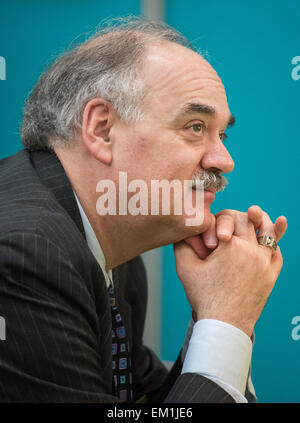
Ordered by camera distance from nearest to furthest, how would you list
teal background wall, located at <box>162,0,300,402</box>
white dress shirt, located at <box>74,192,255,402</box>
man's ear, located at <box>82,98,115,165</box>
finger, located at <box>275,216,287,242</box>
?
white dress shirt, located at <box>74,192,255,402</box> → man's ear, located at <box>82,98,115,165</box> → finger, located at <box>275,216,287,242</box> → teal background wall, located at <box>162,0,300,402</box>

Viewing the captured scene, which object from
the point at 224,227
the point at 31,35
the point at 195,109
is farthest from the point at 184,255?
the point at 31,35

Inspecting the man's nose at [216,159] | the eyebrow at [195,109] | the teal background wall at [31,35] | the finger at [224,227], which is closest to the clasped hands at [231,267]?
the finger at [224,227]

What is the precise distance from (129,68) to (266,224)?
19.7 inches

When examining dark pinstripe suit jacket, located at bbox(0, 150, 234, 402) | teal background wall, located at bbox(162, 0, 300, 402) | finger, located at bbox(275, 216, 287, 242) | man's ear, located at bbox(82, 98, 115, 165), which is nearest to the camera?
dark pinstripe suit jacket, located at bbox(0, 150, 234, 402)

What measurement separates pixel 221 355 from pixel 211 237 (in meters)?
0.30

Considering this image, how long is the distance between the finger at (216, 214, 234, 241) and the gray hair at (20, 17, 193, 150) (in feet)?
1.05

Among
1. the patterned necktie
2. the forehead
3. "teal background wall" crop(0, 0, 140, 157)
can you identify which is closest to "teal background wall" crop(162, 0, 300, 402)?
"teal background wall" crop(0, 0, 140, 157)

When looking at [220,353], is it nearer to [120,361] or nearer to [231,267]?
[231,267]

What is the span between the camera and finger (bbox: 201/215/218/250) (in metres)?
1.10

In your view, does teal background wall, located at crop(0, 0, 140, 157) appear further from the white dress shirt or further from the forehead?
the white dress shirt

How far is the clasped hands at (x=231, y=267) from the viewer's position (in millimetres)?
982

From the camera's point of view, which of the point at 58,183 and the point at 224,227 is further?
the point at 224,227

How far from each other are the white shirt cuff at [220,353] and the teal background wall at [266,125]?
0.59 metres

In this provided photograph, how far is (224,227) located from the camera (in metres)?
1.10
